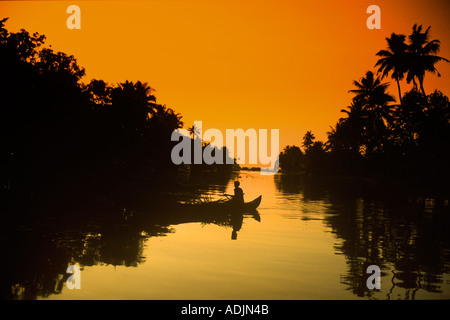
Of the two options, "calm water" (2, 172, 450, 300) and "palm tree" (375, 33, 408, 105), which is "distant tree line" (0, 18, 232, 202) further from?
"palm tree" (375, 33, 408, 105)

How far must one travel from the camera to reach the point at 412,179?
2154 inches

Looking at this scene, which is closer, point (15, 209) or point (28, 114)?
point (15, 209)

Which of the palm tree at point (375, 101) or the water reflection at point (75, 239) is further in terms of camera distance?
the palm tree at point (375, 101)

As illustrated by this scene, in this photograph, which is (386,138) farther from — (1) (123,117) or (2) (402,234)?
(2) (402,234)

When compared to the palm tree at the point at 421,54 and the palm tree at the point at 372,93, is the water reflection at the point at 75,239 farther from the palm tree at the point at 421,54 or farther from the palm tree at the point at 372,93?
the palm tree at the point at 372,93

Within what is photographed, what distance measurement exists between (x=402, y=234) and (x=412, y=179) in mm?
36990

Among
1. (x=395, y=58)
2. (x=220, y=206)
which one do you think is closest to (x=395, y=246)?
(x=220, y=206)

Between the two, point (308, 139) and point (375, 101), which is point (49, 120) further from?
point (308, 139)

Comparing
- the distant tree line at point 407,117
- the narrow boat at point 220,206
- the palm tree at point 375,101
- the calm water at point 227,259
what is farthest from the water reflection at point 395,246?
the palm tree at point 375,101

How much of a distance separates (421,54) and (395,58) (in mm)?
2813

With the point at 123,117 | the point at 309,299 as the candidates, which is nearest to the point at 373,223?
the point at 309,299

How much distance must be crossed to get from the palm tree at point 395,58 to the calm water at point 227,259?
97.2ft

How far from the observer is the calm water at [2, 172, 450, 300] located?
11.0m

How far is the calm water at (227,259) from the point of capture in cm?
1096
